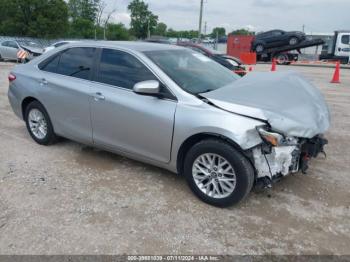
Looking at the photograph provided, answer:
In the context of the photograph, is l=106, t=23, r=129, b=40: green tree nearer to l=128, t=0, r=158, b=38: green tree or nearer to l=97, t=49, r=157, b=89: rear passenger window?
l=128, t=0, r=158, b=38: green tree

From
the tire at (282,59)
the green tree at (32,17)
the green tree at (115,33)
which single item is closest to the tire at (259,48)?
the tire at (282,59)

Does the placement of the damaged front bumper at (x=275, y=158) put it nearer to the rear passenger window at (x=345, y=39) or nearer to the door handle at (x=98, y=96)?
the door handle at (x=98, y=96)

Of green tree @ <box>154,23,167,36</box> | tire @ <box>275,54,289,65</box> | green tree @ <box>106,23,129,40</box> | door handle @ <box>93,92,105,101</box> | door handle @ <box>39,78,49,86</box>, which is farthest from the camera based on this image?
green tree @ <box>154,23,167,36</box>

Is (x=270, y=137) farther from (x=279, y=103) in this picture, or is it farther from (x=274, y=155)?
(x=279, y=103)

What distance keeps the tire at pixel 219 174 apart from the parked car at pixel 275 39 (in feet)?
73.1

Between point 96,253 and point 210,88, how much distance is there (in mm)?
2120

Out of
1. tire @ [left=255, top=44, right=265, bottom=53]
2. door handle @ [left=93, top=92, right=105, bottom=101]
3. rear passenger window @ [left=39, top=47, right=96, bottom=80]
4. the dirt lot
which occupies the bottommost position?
the dirt lot

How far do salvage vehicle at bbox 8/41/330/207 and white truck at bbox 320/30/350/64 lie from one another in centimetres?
1961

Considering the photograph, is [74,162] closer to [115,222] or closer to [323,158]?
[115,222]

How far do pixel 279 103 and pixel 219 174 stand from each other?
99 centimetres

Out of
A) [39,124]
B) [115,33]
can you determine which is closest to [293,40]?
[39,124]

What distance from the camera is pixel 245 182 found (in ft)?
10.4

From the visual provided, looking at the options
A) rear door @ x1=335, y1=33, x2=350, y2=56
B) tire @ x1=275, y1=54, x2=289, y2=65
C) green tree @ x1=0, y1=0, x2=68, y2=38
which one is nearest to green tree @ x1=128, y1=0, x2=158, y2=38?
green tree @ x1=0, y1=0, x2=68, y2=38

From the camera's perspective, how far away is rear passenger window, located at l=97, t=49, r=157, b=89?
381 cm
